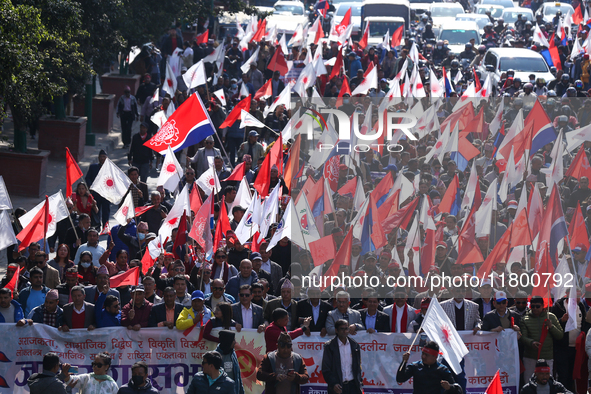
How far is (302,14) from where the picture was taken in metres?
39.6

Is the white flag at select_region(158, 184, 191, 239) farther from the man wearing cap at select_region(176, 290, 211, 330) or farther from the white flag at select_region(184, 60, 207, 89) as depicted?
the white flag at select_region(184, 60, 207, 89)

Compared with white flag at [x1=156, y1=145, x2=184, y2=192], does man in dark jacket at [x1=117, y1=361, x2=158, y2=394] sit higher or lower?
lower

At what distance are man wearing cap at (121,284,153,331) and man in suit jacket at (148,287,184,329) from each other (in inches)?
2.6

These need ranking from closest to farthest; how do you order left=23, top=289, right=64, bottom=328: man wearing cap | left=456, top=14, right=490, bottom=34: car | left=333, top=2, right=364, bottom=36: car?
left=23, top=289, right=64, bottom=328: man wearing cap < left=333, top=2, right=364, bottom=36: car < left=456, top=14, right=490, bottom=34: car

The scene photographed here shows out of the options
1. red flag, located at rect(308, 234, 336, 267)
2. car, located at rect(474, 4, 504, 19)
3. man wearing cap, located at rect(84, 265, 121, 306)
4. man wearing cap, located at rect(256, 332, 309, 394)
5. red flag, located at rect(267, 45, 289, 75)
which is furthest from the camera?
car, located at rect(474, 4, 504, 19)

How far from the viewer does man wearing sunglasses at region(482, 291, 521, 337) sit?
10.7 m

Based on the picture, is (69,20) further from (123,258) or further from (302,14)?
(302,14)

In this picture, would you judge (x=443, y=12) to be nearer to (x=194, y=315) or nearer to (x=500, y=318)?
(x=500, y=318)

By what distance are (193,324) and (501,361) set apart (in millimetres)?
3367

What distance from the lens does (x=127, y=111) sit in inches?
854

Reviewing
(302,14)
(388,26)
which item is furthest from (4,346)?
(302,14)

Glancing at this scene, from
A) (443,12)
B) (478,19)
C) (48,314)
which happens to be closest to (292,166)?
(48,314)

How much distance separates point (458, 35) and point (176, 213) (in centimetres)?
2264

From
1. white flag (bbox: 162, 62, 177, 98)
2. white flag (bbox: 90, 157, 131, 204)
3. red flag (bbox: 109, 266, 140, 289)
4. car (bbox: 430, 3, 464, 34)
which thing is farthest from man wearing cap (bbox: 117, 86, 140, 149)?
car (bbox: 430, 3, 464, 34)
